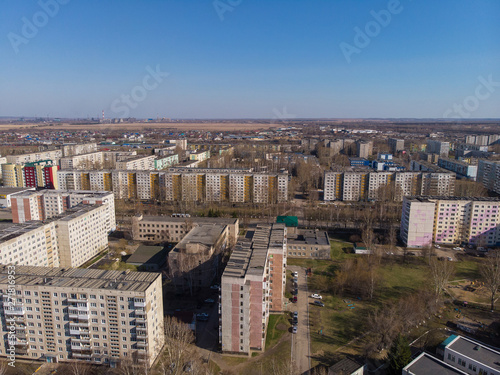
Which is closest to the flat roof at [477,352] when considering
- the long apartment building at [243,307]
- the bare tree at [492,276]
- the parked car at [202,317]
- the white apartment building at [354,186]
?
the bare tree at [492,276]

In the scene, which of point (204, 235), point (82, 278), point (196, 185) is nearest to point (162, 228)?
point (204, 235)

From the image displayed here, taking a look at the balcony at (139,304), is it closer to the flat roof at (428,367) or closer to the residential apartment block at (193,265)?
the residential apartment block at (193,265)

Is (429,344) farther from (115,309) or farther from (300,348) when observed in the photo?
(115,309)

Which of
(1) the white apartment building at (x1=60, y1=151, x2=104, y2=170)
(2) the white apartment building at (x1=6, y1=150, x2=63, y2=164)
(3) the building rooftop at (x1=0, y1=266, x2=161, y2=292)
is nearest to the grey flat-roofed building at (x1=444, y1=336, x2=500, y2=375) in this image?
(3) the building rooftop at (x1=0, y1=266, x2=161, y2=292)

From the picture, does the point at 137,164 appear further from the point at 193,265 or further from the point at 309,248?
the point at 193,265

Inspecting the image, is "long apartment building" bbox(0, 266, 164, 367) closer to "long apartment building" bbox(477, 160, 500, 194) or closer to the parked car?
the parked car

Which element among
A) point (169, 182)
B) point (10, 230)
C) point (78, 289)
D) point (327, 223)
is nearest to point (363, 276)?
point (327, 223)
